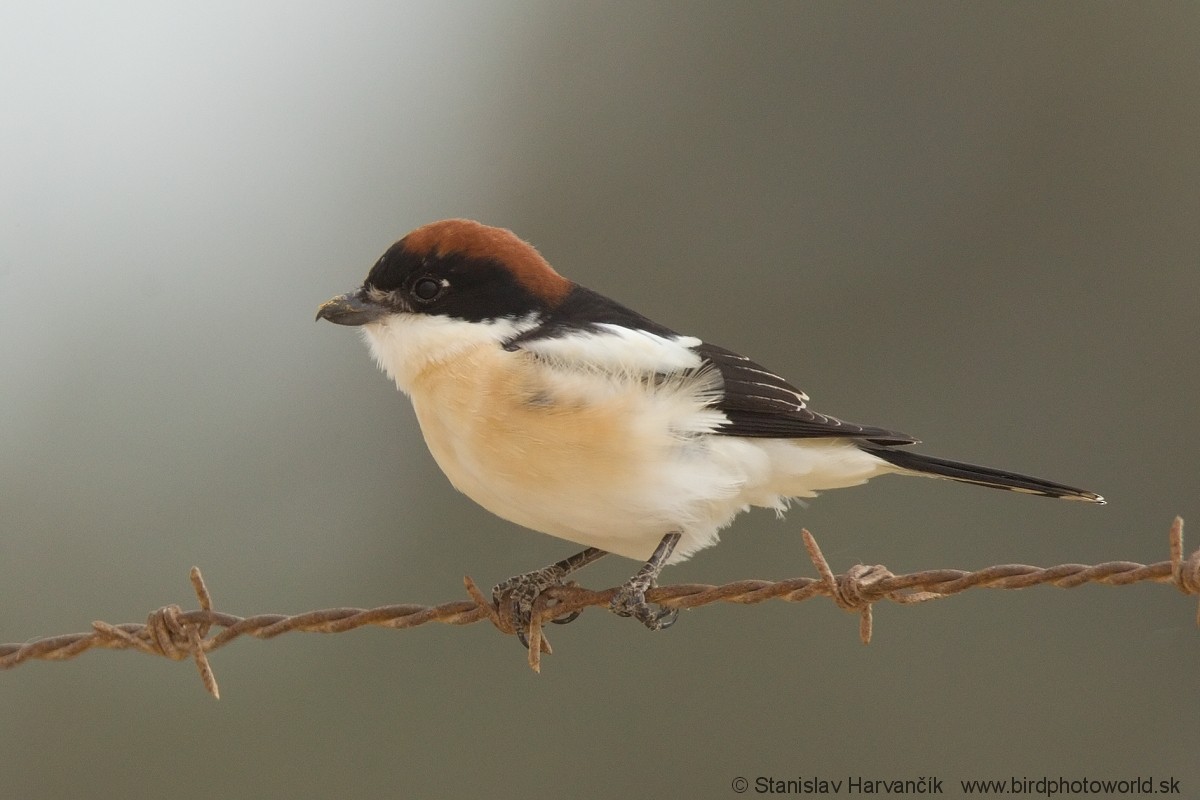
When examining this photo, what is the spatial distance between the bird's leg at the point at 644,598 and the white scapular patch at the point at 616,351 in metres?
0.50

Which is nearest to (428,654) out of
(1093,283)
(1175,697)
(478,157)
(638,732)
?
(638,732)

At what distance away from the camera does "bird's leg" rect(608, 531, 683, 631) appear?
339 centimetres

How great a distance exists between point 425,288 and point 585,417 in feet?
2.75

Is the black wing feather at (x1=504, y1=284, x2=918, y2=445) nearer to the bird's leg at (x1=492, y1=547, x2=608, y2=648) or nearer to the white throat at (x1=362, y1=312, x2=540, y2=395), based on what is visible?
the white throat at (x1=362, y1=312, x2=540, y2=395)

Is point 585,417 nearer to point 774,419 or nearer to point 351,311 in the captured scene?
point 774,419

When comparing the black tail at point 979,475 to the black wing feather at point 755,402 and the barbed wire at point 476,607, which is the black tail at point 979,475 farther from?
the barbed wire at point 476,607

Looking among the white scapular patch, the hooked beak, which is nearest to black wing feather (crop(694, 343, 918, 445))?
the white scapular patch

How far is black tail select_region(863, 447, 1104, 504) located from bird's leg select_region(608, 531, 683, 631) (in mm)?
712

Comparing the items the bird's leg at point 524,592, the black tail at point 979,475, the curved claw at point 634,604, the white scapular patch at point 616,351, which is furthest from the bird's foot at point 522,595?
the black tail at point 979,475

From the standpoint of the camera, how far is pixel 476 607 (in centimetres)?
311

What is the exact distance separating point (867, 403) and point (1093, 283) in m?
1.70

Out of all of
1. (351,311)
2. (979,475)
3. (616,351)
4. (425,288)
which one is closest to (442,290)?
(425,288)

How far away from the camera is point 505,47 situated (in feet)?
46.8

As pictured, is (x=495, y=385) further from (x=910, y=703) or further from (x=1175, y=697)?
(x=1175, y=697)
